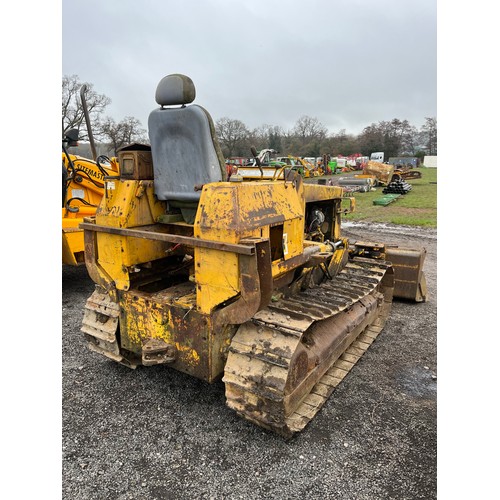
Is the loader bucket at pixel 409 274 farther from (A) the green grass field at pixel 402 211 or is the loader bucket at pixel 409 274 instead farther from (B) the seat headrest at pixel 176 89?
(A) the green grass field at pixel 402 211

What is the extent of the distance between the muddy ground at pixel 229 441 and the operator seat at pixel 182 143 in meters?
1.70

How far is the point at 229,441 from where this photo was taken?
2.92 metres

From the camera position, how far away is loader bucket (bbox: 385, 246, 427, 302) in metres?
5.68

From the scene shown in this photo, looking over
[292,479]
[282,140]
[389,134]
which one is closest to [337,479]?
[292,479]

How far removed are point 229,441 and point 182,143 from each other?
2.20 meters

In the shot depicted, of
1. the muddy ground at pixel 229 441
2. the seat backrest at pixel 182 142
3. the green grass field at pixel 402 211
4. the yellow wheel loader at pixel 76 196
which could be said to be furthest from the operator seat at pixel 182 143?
the green grass field at pixel 402 211

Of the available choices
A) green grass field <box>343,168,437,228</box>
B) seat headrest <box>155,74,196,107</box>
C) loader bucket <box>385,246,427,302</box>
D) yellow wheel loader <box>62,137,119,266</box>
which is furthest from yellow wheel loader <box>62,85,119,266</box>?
green grass field <box>343,168,437,228</box>

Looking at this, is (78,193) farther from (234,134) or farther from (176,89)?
(234,134)

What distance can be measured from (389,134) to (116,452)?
60893mm

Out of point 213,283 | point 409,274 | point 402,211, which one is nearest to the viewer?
point 213,283

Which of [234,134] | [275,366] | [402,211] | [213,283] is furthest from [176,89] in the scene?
[234,134]

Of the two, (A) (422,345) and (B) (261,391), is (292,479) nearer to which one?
(B) (261,391)

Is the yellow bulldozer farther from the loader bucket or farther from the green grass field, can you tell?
the green grass field

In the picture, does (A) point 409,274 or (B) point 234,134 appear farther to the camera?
(B) point 234,134
